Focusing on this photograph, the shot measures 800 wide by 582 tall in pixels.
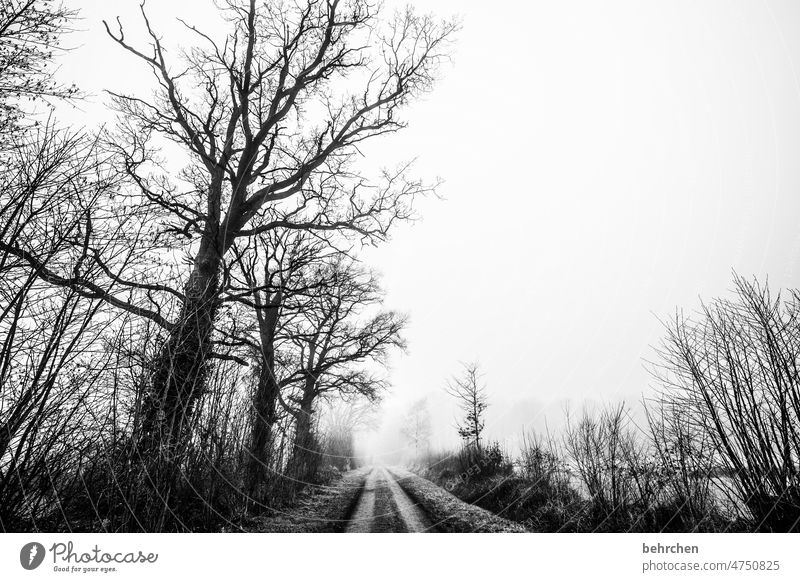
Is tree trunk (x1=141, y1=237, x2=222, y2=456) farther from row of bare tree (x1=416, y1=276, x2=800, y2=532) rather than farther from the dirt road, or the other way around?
row of bare tree (x1=416, y1=276, x2=800, y2=532)

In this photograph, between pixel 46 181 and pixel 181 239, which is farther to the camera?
pixel 181 239

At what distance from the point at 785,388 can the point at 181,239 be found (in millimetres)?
6950

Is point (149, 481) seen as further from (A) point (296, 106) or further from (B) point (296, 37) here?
(B) point (296, 37)

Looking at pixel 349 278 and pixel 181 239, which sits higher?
pixel 181 239

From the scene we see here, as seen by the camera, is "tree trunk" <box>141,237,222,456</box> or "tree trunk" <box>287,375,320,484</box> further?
"tree trunk" <box>287,375,320,484</box>

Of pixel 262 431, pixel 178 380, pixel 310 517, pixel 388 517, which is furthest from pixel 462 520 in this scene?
pixel 178 380

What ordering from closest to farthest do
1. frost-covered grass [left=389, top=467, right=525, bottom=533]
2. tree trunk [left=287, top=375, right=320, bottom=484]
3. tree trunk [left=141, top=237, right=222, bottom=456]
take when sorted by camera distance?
tree trunk [left=141, top=237, right=222, bottom=456] < frost-covered grass [left=389, top=467, right=525, bottom=533] < tree trunk [left=287, top=375, right=320, bottom=484]
